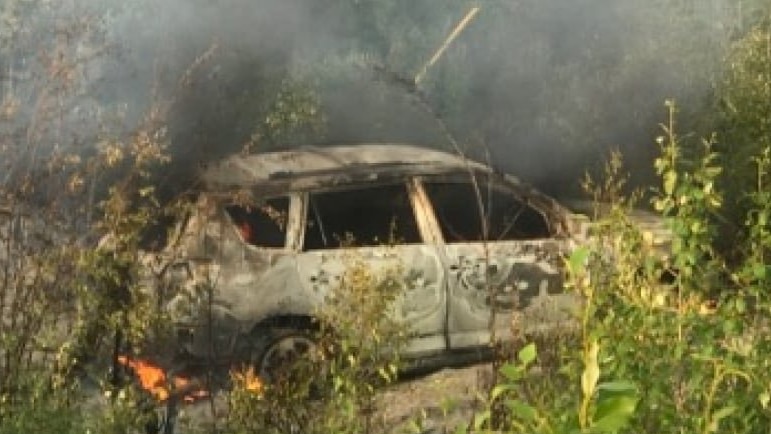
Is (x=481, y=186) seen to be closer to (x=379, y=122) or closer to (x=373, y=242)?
(x=373, y=242)

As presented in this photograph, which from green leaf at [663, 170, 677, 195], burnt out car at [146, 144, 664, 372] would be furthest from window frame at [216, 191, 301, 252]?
green leaf at [663, 170, 677, 195]

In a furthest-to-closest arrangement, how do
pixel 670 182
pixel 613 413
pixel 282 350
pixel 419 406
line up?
pixel 282 350, pixel 419 406, pixel 670 182, pixel 613 413

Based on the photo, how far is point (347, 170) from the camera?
7625mm

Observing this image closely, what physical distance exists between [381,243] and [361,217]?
25 cm

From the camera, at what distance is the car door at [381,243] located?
7.27 meters

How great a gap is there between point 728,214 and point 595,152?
8.19ft

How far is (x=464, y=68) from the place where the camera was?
1254 centimetres

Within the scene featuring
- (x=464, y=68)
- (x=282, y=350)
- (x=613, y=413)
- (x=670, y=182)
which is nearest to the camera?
(x=613, y=413)

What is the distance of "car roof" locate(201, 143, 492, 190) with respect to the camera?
7.34 m

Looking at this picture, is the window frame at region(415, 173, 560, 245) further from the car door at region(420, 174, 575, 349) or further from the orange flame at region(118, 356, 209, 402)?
the orange flame at region(118, 356, 209, 402)

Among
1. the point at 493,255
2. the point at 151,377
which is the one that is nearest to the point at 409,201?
the point at 493,255

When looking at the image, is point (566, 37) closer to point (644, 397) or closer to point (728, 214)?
point (728, 214)

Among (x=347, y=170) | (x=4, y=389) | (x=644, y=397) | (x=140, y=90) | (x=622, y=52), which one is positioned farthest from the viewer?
(x=622, y=52)

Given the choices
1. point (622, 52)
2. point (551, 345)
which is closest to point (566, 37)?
point (622, 52)
